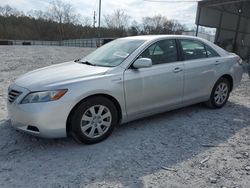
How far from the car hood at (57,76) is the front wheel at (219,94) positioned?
2431 millimetres

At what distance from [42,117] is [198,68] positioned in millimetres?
2831

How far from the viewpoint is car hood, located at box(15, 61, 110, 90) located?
3.11 m

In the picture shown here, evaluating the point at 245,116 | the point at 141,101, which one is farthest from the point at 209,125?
the point at 141,101

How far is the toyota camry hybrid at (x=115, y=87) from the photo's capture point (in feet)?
9.92

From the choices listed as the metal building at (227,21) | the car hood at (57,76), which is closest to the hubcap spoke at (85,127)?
the car hood at (57,76)

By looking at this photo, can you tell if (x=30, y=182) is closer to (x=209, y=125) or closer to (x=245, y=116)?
(x=209, y=125)

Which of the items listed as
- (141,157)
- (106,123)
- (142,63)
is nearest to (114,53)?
(142,63)

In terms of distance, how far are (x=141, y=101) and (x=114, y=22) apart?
57137 millimetres

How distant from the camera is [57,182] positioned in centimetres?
253

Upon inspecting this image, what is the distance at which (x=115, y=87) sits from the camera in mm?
3357

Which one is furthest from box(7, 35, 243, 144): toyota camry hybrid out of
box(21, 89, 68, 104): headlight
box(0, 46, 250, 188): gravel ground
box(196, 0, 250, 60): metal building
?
box(196, 0, 250, 60): metal building

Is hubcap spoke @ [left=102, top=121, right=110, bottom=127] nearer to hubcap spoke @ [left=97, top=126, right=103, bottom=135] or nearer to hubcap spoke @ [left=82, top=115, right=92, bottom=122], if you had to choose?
hubcap spoke @ [left=97, top=126, right=103, bottom=135]

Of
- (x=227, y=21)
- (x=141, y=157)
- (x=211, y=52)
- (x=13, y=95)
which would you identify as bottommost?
(x=141, y=157)

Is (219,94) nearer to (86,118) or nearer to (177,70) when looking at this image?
(177,70)
